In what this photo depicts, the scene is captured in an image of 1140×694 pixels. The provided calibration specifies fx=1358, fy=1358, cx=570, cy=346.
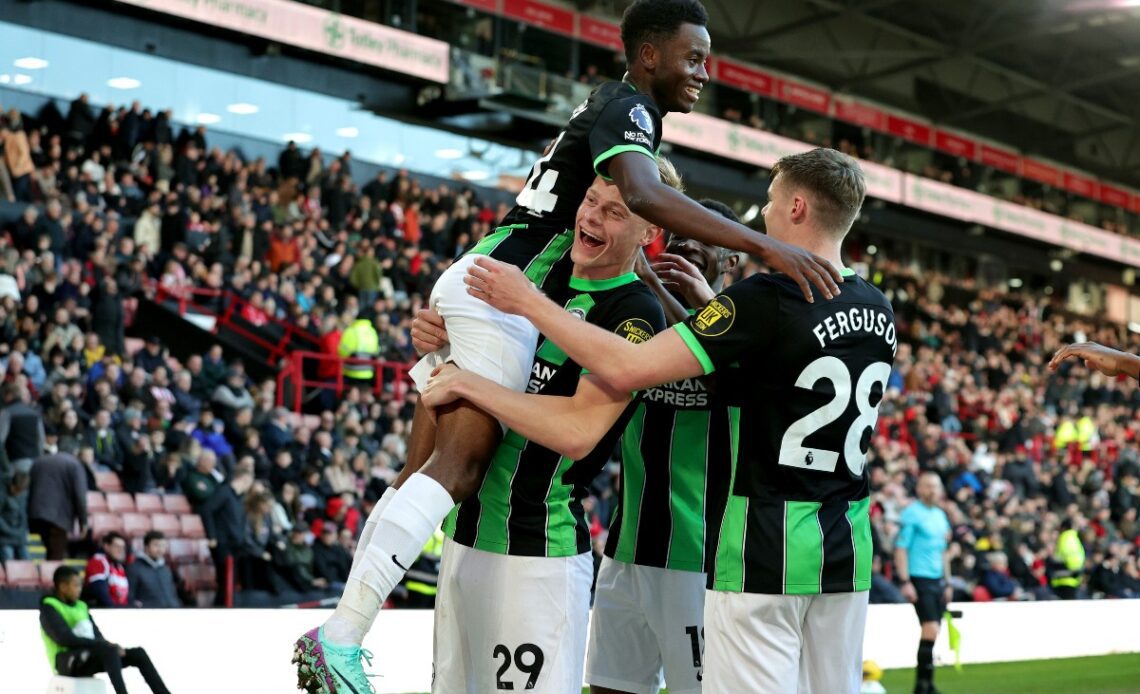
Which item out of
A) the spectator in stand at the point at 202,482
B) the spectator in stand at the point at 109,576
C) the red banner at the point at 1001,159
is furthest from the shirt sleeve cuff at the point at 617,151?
the red banner at the point at 1001,159

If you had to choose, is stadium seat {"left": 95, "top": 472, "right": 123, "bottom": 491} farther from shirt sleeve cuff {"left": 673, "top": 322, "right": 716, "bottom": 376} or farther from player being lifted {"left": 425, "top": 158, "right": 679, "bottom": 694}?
shirt sleeve cuff {"left": 673, "top": 322, "right": 716, "bottom": 376}

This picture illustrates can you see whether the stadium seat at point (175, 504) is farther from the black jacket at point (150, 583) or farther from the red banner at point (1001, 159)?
the red banner at point (1001, 159)

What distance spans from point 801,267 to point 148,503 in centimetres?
1110

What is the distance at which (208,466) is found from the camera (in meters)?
13.9

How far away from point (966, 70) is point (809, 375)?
39.3m

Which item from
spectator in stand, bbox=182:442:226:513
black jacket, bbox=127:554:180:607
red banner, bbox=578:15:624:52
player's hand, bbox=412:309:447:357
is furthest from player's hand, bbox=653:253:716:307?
red banner, bbox=578:15:624:52

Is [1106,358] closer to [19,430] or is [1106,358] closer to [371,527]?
[371,527]

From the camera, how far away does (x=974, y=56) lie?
38219 mm

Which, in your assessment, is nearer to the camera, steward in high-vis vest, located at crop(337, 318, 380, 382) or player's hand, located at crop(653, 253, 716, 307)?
player's hand, located at crop(653, 253, 716, 307)

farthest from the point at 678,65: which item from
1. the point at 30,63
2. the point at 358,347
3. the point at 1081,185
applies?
the point at 1081,185

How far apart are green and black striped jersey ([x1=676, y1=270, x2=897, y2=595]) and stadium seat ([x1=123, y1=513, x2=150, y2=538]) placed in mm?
10545

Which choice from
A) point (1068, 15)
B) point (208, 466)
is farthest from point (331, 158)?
point (1068, 15)

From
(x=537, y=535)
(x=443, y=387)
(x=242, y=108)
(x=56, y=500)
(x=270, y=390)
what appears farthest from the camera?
(x=242, y=108)

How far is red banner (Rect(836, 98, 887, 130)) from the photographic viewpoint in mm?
35656
